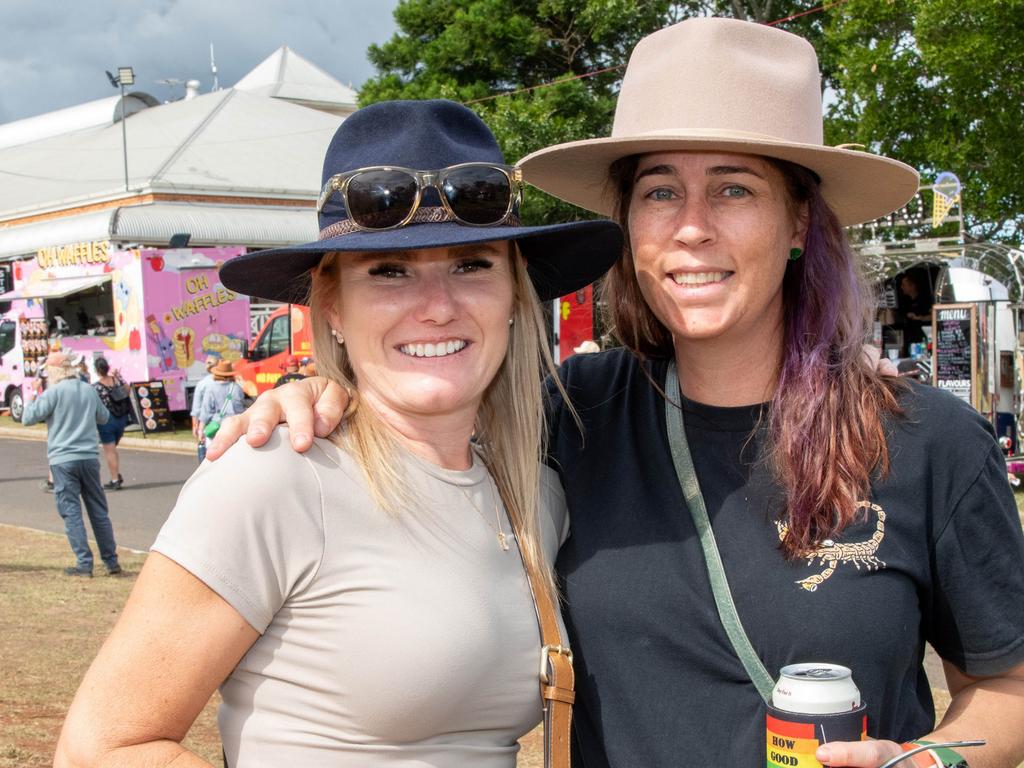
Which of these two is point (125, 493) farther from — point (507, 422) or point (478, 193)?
point (478, 193)

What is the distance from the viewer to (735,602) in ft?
6.82

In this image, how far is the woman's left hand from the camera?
1652 mm

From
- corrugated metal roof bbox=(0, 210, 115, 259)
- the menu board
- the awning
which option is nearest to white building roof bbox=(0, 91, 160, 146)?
corrugated metal roof bbox=(0, 210, 115, 259)

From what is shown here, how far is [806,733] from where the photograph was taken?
1.67 metres

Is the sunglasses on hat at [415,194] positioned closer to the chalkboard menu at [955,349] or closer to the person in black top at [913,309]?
the chalkboard menu at [955,349]

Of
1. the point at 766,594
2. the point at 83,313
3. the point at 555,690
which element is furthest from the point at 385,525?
the point at 83,313

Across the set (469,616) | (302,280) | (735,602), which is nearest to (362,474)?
(469,616)

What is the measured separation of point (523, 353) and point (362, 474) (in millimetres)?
575

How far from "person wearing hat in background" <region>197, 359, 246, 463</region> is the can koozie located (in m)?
12.1

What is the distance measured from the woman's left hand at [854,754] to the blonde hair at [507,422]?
0.66 m

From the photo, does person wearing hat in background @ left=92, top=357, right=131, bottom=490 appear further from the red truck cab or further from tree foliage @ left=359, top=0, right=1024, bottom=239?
tree foliage @ left=359, top=0, right=1024, bottom=239

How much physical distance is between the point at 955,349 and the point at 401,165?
11046 mm

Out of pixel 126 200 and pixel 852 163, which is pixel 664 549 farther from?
pixel 126 200

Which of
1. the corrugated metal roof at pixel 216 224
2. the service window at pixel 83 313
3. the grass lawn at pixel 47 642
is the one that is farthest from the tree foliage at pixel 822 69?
the grass lawn at pixel 47 642
